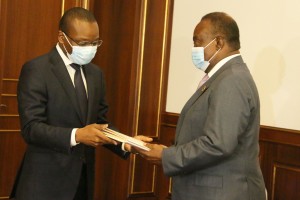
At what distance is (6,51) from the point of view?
419 cm

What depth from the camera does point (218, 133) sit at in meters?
2.13

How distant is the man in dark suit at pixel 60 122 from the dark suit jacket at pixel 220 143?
1.37 ft

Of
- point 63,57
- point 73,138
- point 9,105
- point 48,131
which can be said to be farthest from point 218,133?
point 9,105

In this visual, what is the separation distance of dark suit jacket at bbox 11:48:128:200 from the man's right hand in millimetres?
59

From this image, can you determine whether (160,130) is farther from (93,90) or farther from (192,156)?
(192,156)

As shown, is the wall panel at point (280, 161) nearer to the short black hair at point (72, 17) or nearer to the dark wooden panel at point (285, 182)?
the dark wooden panel at point (285, 182)

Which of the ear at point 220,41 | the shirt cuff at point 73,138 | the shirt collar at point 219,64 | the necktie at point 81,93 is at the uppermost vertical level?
the ear at point 220,41

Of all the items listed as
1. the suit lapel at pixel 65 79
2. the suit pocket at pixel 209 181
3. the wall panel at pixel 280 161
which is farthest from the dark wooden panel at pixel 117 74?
the suit pocket at pixel 209 181

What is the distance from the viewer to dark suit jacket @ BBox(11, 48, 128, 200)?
241cm

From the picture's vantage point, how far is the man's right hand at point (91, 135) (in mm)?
2367

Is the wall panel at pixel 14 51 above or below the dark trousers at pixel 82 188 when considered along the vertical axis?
above

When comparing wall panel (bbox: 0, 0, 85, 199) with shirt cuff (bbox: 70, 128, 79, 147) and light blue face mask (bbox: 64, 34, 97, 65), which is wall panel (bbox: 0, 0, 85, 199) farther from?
shirt cuff (bbox: 70, 128, 79, 147)

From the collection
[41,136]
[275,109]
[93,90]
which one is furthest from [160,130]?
[41,136]

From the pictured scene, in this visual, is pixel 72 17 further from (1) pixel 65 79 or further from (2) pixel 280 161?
(2) pixel 280 161
